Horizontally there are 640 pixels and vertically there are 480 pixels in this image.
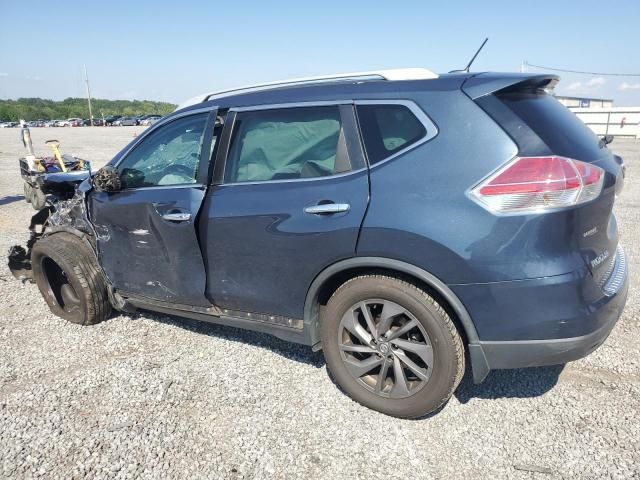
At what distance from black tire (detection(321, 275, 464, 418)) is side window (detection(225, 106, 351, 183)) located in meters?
0.71

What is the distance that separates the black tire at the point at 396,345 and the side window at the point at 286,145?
2.32ft

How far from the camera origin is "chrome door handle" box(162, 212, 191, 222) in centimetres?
309

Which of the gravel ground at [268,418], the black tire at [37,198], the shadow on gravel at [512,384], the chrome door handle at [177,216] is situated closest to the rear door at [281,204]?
the chrome door handle at [177,216]

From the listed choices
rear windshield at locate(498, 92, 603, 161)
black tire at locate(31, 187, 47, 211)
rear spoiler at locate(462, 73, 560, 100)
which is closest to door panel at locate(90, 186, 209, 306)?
rear spoiler at locate(462, 73, 560, 100)

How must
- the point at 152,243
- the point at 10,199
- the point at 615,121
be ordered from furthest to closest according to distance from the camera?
the point at 615,121, the point at 10,199, the point at 152,243

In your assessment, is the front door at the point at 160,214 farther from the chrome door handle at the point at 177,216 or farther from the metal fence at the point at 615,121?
the metal fence at the point at 615,121

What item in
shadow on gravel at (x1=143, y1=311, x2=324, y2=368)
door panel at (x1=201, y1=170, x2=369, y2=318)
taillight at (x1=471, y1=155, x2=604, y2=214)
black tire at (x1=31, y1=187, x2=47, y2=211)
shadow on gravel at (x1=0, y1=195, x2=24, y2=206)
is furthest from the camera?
shadow on gravel at (x1=0, y1=195, x2=24, y2=206)

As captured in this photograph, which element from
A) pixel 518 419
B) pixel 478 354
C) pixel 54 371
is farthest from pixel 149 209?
pixel 518 419

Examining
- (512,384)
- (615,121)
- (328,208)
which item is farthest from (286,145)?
(615,121)

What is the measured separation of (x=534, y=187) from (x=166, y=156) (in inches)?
99.4

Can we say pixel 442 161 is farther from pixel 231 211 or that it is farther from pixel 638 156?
pixel 638 156

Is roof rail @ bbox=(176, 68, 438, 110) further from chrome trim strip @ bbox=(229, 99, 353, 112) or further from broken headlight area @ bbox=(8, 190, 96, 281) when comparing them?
broken headlight area @ bbox=(8, 190, 96, 281)

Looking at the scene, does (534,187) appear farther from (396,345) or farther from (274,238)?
(274,238)

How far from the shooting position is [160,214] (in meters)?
3.22
